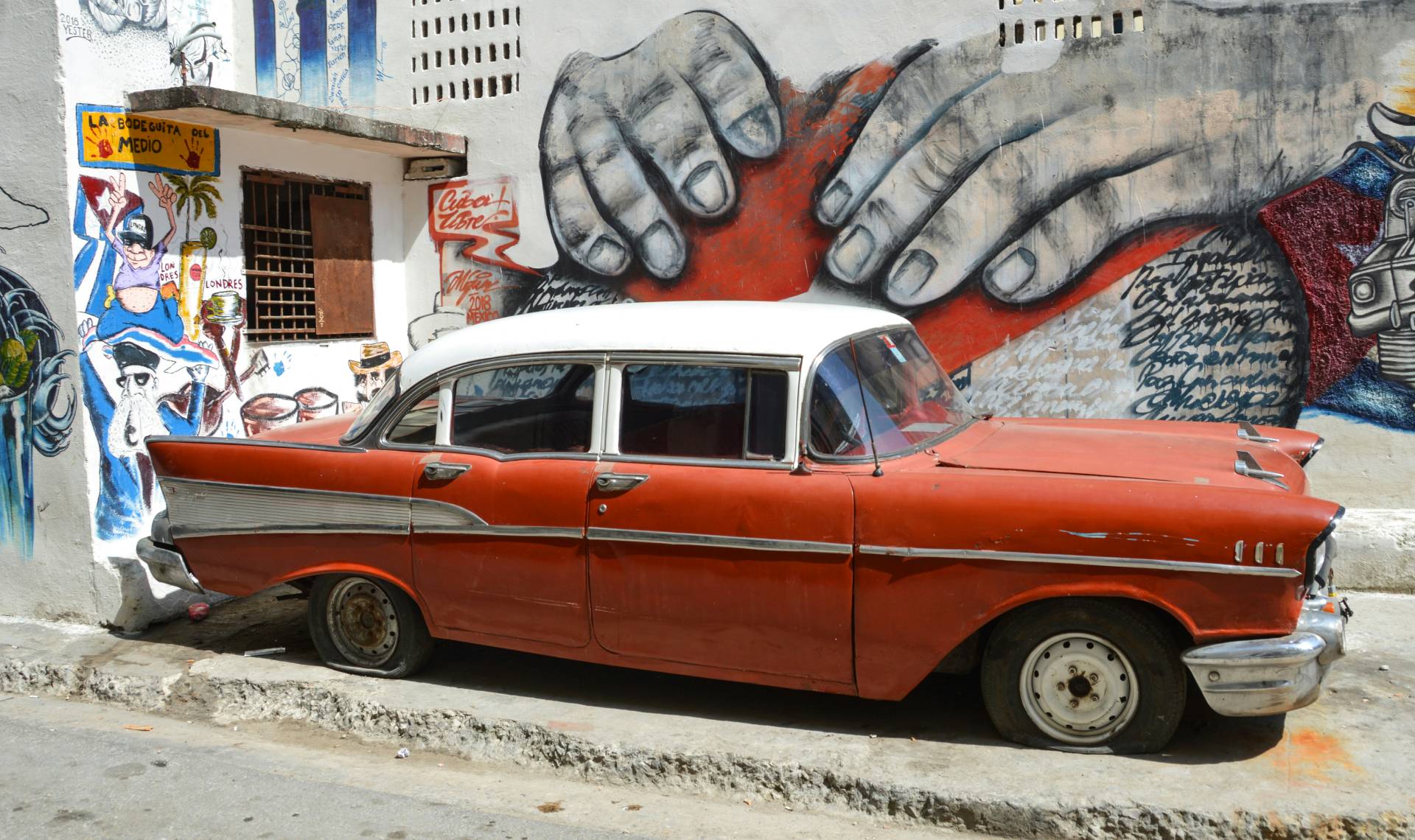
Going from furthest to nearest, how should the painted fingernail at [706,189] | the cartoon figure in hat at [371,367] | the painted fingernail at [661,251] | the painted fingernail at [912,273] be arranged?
the cartoon figure in hat at [371,367] < the painted fingernail at [661,251] < the painted fingernail at [706,189] < the painted fingernail at [912,273]

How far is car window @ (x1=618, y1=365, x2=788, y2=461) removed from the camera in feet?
14.4

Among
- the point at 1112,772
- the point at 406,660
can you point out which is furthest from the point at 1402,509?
the point at 406,660

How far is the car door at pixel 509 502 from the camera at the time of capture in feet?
15.2

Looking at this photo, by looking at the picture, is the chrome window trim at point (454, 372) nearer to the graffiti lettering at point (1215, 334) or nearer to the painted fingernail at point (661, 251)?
the painted fingernail at point (661, 251)

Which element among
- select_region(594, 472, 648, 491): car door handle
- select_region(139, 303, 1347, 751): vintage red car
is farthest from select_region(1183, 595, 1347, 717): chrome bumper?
select_region(594, 472, 648, 491): car door handle

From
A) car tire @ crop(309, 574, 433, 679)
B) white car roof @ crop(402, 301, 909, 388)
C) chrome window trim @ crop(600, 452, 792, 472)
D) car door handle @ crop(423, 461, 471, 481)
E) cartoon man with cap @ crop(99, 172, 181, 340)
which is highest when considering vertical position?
cartoon man with cap @ crop(99, 172, 181, 340)

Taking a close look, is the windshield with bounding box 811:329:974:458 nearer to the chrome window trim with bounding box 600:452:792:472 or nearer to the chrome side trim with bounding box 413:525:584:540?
the chrome window trim with bounding box 600:452:792:472

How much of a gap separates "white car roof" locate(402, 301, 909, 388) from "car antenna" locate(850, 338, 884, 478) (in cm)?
12

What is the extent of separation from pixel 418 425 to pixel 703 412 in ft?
4.45

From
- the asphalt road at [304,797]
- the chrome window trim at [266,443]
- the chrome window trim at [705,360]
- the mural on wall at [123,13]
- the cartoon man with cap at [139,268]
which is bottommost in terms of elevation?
the asphalt road at [304,797]

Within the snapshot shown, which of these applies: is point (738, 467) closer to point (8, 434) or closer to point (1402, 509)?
point (1402, 509)

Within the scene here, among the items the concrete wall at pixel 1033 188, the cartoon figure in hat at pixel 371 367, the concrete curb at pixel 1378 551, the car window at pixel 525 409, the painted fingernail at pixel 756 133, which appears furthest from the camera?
the cartoon figure in hat at pixel 371 367

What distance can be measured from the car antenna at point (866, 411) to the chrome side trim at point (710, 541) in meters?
0.31

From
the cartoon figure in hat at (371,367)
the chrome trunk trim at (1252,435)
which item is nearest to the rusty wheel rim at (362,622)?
the cartoon figure in hat at (371,367)
